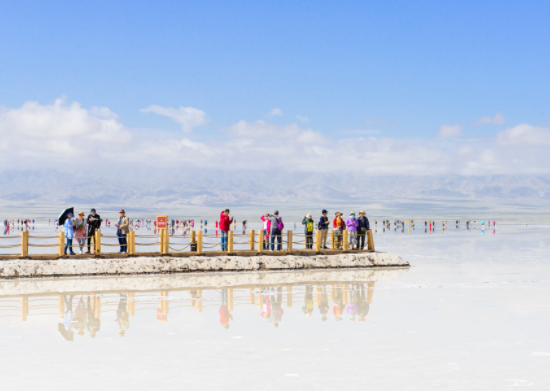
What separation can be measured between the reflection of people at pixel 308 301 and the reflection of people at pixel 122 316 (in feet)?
12.5

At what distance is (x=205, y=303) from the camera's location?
14969 millimetres

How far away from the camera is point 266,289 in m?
17.6

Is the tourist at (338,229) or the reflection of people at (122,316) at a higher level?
the tourist at (338,229)

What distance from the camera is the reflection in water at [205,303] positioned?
12.6 m

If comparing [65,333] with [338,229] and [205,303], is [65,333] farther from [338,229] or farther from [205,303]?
[338,229]

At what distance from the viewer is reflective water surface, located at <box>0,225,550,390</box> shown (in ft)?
27.2

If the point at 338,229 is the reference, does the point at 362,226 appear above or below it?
above

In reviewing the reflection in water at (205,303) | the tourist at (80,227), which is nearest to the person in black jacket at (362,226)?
the reflection in water at (205,303)

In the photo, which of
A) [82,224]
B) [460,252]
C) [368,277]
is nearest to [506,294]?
[368,277]

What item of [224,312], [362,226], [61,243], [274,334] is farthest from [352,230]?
[274,334]

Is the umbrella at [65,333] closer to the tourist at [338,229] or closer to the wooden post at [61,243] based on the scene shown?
the wooden post at [61,243]

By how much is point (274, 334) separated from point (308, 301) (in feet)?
13.8

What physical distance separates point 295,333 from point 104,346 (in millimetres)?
3403

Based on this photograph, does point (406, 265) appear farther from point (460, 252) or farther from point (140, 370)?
point (140, 370)
